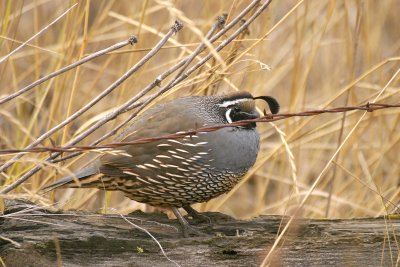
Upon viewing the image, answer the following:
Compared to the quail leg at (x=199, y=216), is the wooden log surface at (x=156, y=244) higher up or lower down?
lower down

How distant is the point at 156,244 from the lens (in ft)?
9.75

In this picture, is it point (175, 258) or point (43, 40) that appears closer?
point (175, 258)

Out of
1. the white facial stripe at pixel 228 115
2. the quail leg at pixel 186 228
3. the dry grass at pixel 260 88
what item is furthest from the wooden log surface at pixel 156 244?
the white facial stripe at pixel 228 115

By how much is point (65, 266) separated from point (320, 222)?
1.06m

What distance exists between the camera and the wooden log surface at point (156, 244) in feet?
9.26

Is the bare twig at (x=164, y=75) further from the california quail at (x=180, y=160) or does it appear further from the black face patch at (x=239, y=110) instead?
the black face patch at (x=239, y=110)

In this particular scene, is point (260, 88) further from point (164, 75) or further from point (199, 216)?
point (164, 75)

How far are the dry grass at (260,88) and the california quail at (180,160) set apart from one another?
0.43ft

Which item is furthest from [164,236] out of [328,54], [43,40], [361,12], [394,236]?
[328,54]

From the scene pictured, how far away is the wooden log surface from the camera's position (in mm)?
2822

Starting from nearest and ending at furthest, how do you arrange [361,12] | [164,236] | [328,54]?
[164,236], [361,12], [328,54]

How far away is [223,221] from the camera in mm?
3426

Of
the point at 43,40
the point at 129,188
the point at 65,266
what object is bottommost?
the point at 65,266

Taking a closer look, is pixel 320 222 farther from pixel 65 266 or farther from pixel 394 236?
pixel 65 266
